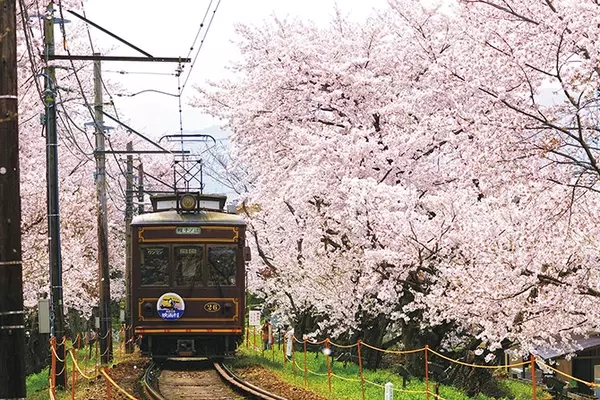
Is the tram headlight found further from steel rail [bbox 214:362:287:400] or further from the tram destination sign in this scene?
steel rail [bbox 214:362:287:400]

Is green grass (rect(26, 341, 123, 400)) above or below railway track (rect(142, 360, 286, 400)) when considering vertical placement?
below

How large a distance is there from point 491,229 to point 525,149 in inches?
125

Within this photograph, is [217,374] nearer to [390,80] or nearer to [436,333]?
[436,333]

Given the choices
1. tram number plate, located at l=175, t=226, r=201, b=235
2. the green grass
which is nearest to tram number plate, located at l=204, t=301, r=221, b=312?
tram number plate, located at l=175, t=226, r=201, b=235

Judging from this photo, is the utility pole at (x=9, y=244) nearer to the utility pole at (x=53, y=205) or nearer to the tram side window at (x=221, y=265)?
the utility pole at (x=53, y=205)

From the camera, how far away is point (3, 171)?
7.81 m

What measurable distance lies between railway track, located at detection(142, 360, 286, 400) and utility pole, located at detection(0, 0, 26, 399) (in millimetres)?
5089

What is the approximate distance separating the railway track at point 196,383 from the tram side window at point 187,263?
1837 mm

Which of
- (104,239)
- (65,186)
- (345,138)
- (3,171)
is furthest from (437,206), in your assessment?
(65,186)

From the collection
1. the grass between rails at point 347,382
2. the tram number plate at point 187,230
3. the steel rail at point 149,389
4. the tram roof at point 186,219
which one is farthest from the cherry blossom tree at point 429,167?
the steel rail at point 149,389

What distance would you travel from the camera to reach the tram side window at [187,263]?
1716 centimetres

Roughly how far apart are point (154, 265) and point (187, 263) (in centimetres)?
63

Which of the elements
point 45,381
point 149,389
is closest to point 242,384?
point 149,389

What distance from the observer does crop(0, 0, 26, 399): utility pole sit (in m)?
7.80
